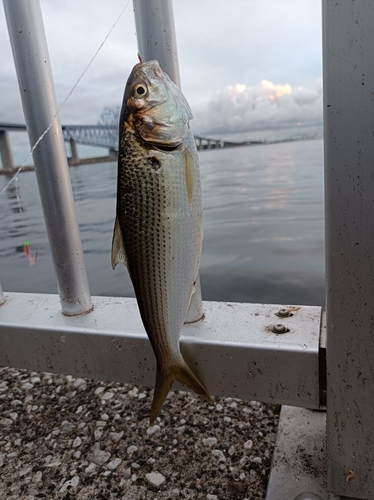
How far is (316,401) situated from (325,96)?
105 centimetres

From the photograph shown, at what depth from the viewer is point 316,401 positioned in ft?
4.85

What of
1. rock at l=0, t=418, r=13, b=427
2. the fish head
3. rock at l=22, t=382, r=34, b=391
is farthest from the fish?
rock at l=22, t=382, r=34, b=391

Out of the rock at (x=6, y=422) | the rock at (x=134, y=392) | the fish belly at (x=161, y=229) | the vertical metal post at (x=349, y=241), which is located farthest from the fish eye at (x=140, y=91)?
the rock at (x=6, y=422)

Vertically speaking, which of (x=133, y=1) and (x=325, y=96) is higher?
(x=133, y=1)

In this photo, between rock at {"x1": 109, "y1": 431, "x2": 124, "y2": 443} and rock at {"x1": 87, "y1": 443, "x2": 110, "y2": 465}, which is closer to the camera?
rock at {"x1": 87, "y1": 443, "x2": 110, "y2": 465}

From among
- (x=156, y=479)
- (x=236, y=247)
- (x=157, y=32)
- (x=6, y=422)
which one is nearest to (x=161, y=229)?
(x=157, y=32)

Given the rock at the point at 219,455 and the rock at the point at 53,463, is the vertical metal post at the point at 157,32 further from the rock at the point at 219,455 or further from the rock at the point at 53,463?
the rock at the point at 53,463

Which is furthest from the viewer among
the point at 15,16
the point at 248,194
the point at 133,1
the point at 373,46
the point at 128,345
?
the point at 248,194

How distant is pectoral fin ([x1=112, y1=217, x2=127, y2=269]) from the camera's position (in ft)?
4.13

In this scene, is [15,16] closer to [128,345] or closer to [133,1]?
[133,1]

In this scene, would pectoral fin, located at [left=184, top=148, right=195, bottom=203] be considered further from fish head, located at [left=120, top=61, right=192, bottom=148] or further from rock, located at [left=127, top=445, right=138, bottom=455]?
rock, located at [left=127, top=445, right=138, bottom=455]

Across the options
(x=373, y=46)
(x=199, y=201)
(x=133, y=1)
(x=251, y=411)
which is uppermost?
(x=133, y=1)

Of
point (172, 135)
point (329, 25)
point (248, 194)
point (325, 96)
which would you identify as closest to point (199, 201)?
point (172, 135)

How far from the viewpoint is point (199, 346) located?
5.21 ft
